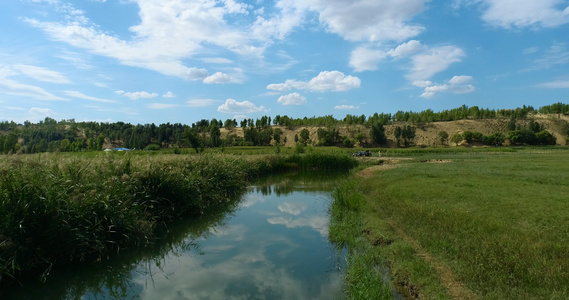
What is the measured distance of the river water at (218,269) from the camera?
24.2ft

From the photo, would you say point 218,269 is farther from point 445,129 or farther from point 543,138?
point 445,129

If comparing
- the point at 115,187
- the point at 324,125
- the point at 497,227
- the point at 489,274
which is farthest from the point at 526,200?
the point at 324,125

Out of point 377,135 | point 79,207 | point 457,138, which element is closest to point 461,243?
point 79,207

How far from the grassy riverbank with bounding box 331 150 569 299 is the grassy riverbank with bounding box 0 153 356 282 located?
6.27 meters

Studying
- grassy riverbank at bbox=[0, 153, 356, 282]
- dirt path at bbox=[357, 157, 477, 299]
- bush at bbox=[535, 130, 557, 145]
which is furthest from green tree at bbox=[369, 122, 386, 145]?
dirt path at bbox=[357, 157, 477, 299]

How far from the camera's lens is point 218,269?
8.84 meters

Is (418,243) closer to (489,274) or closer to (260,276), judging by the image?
(489,274)

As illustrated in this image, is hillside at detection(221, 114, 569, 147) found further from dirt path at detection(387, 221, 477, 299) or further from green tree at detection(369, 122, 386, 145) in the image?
dirt path at detection(387, 221, 477, 299)

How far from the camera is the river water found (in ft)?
→ 24.2

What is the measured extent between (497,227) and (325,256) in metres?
4.60

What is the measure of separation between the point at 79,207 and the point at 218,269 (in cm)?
383

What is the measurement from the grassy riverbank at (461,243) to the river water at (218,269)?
890mm

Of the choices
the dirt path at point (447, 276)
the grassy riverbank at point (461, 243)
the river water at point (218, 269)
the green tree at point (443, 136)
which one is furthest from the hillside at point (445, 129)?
the dirt path at point (447, 276)

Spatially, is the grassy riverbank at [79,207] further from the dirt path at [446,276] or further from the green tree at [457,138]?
the green tree at [457,138]
